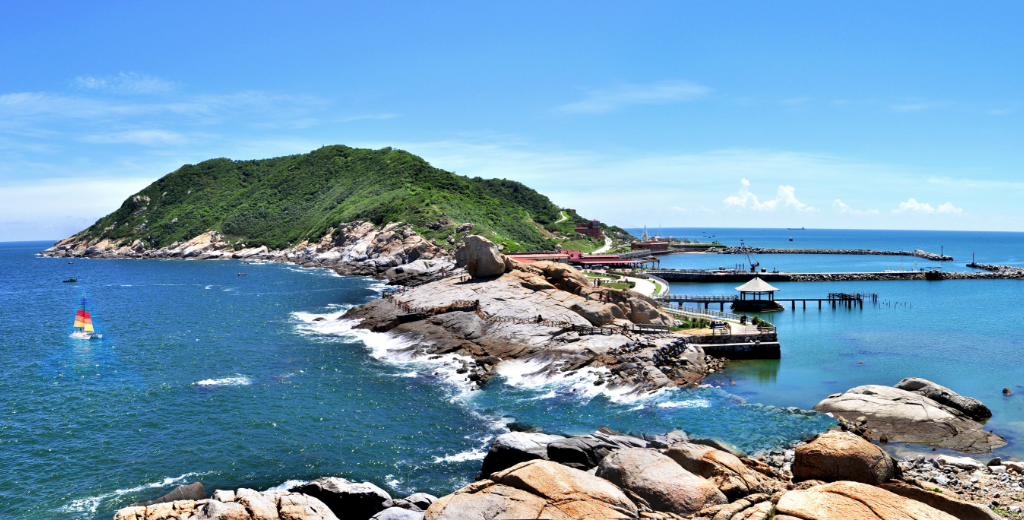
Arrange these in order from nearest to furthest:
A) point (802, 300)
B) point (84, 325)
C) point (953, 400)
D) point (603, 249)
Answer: point (953, 400), point (84, 325), point (802, 300), point (603, 249)

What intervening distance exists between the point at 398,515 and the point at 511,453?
643 cm

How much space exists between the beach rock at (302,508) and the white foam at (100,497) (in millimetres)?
9253

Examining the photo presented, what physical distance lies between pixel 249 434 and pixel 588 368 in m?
23.4

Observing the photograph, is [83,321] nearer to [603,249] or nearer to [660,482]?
[660,482]

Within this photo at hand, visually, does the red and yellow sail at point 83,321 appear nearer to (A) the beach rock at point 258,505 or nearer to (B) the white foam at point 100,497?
(B) the white foam at point 100,497

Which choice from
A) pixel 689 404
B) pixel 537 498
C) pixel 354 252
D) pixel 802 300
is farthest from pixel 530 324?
pixel 354 252

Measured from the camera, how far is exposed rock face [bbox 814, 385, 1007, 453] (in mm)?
32562

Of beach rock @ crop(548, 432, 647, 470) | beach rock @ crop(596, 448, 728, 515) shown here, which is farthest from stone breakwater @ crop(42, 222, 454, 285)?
beach rock @ crop(596, 448, 728, 515)

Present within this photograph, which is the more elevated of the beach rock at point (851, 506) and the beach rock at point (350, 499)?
the beach rock at point (851, 506)

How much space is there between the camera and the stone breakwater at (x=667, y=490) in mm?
15781

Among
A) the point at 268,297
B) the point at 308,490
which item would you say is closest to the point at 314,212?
the point at 268,297

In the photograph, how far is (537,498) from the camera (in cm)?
1675

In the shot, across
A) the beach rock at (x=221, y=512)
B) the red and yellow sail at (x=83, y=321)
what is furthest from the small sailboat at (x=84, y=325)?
the beach rock at (x=221, y=512)

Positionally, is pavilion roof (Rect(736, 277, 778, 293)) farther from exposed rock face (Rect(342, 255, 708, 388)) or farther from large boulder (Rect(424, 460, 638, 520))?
large boulder (Rect(424, 460, 638, 520))
